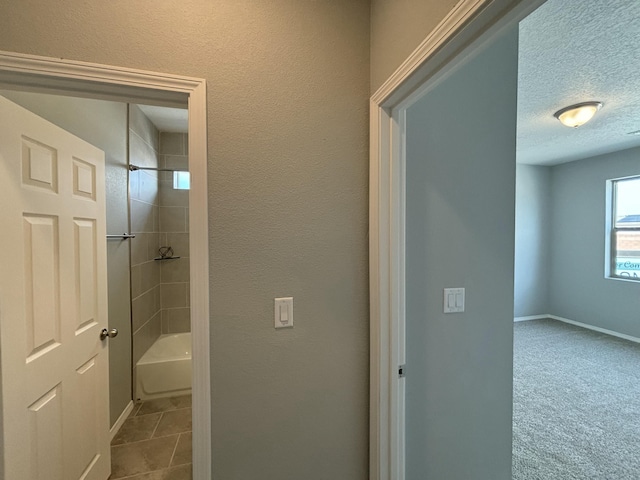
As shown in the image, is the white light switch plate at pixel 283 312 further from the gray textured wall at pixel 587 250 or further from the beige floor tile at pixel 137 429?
the gray textured wall at pixel 587 250

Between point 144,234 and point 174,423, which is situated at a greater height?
point 144,234

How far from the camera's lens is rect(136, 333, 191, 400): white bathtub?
2.46 m

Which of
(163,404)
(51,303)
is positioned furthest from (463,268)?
(163,404)

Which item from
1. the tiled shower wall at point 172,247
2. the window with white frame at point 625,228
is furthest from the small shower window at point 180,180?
the window with white frame at point 625,228

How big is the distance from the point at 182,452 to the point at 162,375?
2.73 feet

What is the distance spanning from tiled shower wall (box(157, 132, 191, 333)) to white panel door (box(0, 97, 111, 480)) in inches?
63.9

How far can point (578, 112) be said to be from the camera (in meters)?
2.48

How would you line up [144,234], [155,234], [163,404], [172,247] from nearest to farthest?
[163,404]
[144,234]
[155,234]
[172,247]

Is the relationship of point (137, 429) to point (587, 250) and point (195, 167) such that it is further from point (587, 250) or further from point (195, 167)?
point (587, 250)

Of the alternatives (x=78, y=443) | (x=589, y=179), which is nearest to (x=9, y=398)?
(x=78, y=443)

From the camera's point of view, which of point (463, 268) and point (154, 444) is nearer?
point (463, 268)

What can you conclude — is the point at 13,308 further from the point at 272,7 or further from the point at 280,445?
the point at 272,7

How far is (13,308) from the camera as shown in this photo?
1.05 meters

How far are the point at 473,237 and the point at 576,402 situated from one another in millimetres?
2461
